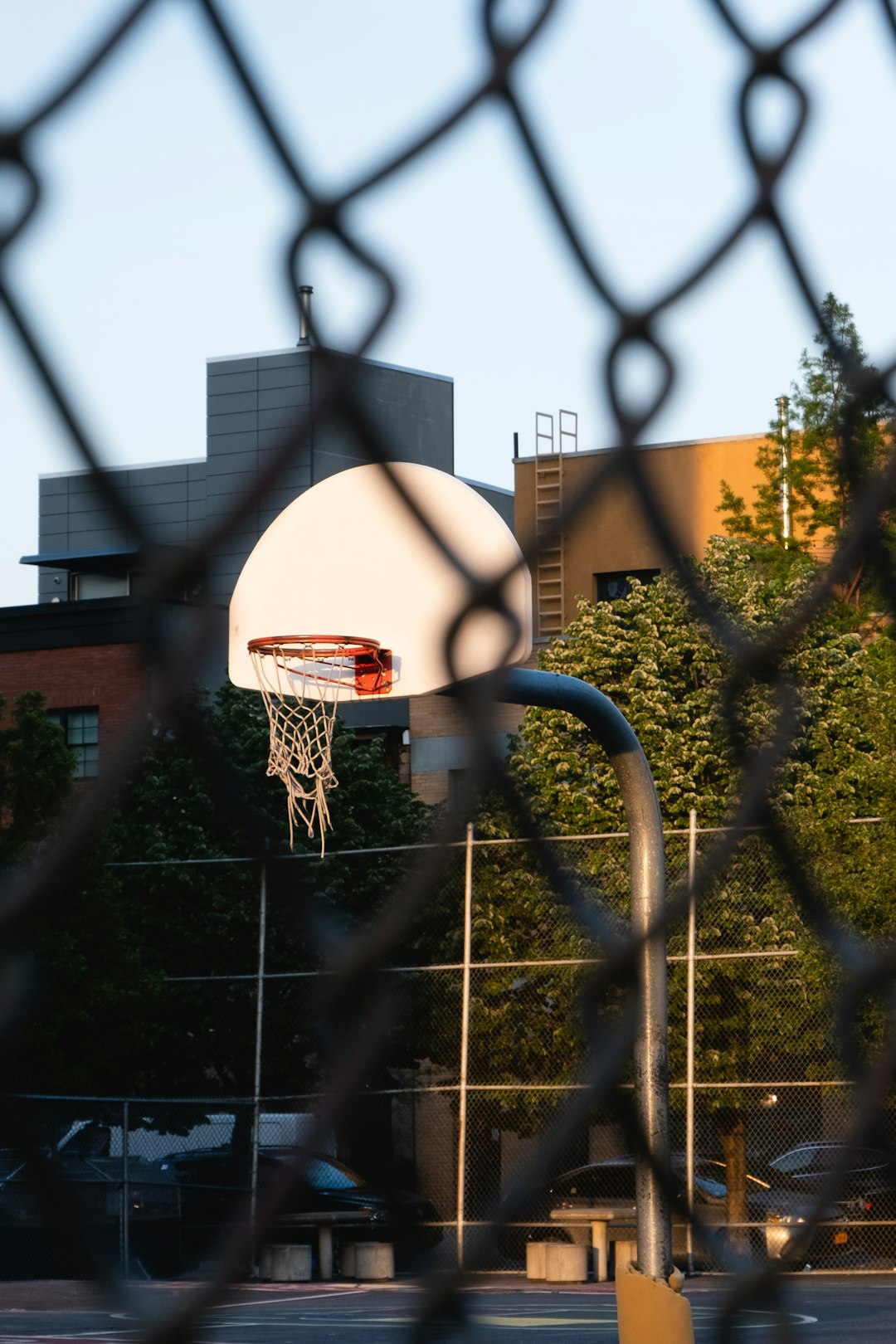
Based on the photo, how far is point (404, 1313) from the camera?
12547mm

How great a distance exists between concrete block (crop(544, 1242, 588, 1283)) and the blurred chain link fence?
0.24 m

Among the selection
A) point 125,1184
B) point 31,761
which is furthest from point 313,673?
point 31,761

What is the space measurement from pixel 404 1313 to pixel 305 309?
41.4ft

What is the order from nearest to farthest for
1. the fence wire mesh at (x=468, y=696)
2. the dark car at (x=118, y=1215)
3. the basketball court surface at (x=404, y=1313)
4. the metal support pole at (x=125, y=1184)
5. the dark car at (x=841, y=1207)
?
the fence wire mesh at (x=468, y=696) < the basketball court surface at (x=404, y=1313) < the dark car at (x=841, y=1207) < the dark car at (x=118, y=1215) < the metal support pole at (x=125, y=1184)

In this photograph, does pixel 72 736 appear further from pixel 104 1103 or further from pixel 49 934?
pixel 104 1103

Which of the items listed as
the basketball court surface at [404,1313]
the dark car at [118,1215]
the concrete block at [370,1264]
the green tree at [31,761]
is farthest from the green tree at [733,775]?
the green tree at [31,761]

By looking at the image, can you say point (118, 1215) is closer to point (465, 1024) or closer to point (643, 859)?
point (465, 1024)

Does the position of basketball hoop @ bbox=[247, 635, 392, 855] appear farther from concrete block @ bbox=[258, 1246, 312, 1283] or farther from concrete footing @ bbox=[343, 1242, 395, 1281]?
concrete block @ bbox=[258, 1246, 312, 1283]

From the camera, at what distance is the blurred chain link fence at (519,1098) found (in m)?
14.0

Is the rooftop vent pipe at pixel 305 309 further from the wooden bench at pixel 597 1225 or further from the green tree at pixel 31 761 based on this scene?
the wooden bench at pixel 597 1225

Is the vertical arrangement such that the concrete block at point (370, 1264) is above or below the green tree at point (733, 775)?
below

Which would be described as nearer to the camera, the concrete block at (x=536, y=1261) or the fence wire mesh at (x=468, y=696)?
the fence wire mesh at (x=468, y=696)

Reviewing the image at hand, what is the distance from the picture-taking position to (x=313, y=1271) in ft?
53.7

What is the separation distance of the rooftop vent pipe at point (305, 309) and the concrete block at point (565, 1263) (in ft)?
49.9
